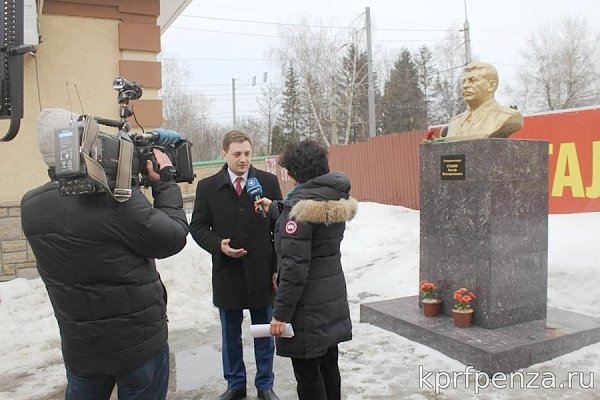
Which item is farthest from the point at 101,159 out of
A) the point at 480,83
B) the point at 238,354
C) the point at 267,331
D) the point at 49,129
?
the point at 480,83

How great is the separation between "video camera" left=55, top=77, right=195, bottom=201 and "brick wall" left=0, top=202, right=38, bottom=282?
15.1ft

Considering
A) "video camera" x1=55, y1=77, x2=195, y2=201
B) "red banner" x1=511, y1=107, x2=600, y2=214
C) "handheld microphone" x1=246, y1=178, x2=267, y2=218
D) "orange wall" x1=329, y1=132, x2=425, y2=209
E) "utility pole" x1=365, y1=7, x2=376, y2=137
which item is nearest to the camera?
"video camera" x1=55, y1=77, x2=195, y2=201

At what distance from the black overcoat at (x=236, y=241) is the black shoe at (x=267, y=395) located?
56 centimetres

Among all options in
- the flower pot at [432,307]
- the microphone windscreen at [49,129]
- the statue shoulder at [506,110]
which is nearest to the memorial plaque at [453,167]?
the statue shoulder at [506,110]

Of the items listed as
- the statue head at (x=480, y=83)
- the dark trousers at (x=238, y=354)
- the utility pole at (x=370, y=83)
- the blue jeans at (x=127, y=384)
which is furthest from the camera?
the utility pole at (x=370, y=83)

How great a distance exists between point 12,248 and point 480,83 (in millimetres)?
5261

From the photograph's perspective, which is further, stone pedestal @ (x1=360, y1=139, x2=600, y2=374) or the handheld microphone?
stone pedestal @ (x1=360, y1=139, x2=600, y2=374)

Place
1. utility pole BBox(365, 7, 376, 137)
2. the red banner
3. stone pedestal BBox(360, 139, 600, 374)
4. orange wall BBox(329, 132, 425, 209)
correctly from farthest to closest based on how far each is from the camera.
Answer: utility pole BBox(365, 7, 376, 137), orange wall BBox(329, 132, 425, 209), the red banner, stone pedestal BBox(360, 139, 600, 374)

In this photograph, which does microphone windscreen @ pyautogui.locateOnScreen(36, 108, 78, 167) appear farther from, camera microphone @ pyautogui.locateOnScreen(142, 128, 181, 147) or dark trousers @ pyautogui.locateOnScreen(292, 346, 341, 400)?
dark trousers @ pyautogui.locateOnScreen(292, 346, 341, 400)

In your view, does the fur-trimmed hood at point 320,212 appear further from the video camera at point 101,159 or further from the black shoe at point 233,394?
the black shoe at point 233,394

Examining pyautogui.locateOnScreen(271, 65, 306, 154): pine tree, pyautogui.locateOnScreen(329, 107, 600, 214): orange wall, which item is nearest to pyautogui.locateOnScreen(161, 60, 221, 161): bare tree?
pyautogui.locateOnScreen(271, 65, 306, 154): pine tree

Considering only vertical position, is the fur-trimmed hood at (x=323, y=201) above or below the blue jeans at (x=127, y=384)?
above

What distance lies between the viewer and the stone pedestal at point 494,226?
4.17 meters

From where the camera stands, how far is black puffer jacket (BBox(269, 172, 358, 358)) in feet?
8.43
